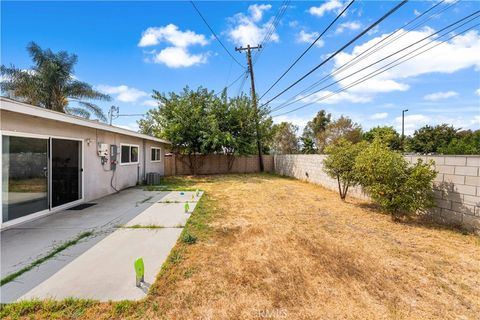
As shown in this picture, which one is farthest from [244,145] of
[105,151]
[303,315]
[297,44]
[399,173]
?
[303,315]

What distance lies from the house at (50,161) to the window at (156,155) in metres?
3.65

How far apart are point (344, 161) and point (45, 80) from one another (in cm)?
1659

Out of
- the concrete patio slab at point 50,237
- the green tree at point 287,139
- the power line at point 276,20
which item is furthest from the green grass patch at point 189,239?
the green tree at point 287,139

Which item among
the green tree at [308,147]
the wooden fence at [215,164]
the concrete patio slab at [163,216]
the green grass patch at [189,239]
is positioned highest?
the green tree at [308,147]

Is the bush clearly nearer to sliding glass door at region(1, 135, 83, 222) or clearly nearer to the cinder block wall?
the cinder block wall

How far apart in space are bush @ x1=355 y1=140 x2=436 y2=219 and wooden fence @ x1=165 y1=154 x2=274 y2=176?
463 inches

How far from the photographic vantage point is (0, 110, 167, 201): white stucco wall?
14.3ft

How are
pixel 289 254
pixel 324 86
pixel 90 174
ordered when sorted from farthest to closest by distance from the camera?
pixel 324 86, pixel 90 174, pixel 289 254

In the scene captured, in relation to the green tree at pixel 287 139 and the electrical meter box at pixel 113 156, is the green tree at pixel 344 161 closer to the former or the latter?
the electrical meter box at pixel 113 156

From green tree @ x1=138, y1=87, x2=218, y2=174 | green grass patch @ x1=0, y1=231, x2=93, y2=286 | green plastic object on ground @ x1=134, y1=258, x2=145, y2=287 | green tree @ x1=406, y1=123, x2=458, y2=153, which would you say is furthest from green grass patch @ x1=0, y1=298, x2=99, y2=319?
green tree @ x1=406, y1=123, x2=458, y2=153

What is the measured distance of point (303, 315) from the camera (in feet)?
6.88

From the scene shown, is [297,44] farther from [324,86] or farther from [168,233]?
[168,233]

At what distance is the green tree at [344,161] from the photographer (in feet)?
22.3

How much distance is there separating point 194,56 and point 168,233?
10086mm
